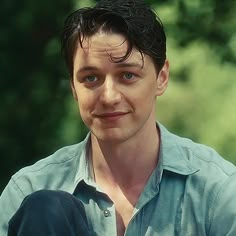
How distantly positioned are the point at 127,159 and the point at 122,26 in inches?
12.8

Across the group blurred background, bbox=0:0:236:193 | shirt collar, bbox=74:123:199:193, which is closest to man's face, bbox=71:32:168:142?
shirt collar, bbox=74:123:199:193

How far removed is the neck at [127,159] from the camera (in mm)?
2102

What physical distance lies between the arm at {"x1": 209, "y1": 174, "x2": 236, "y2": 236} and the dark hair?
33 centimetres

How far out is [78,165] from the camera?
2188 mm

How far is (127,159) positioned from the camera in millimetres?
2113

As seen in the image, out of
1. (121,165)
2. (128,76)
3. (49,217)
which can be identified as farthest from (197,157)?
(49,217)

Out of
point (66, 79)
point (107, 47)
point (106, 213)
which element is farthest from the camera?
point (66, 79)

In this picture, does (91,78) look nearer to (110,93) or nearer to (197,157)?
(110,93)

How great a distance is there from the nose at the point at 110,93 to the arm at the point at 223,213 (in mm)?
334

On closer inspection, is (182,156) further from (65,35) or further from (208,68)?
(208,68)

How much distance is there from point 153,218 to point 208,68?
0.98 meters

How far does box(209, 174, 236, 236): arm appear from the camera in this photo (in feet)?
6.73

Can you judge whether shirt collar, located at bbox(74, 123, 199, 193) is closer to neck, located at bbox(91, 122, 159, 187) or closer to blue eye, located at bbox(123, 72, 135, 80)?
neck, located at bbox(91, 122, 159, 187)

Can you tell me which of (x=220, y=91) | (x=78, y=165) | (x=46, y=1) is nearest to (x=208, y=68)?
(x=220, y=91)
